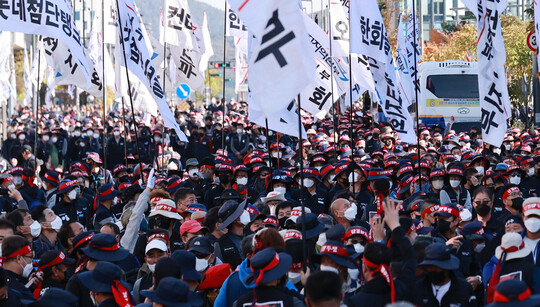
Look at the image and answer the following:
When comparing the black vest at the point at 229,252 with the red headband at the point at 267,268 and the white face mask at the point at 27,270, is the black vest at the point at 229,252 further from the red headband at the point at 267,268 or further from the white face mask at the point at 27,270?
the red headband at the point at 267,268

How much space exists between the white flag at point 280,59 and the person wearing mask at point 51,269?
2200 mm

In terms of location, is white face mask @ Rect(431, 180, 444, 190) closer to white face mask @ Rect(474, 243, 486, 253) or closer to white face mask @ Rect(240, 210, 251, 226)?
white face mask @ Rect(474, 243, 486, 253)

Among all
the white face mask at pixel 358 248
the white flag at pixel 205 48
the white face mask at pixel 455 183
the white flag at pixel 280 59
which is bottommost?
the white face mask at pixel 358 248

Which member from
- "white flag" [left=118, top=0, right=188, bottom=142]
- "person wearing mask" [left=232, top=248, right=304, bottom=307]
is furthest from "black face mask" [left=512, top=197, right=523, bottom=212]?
"white flag" [left=118, top=0, right=188, bottom=142]

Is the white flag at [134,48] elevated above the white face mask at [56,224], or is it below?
above

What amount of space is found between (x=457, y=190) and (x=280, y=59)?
6823mm

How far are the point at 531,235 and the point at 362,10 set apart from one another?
557cm

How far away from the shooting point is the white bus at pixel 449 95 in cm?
3147

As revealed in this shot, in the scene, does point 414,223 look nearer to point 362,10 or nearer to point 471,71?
point 362,10

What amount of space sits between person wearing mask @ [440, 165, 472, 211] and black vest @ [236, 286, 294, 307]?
6390 mm

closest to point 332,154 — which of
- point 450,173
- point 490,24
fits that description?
point 450,173

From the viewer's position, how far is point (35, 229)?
9148mm

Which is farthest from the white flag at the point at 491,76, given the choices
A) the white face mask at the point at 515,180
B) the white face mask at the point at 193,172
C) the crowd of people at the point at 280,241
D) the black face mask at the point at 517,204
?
the white face mask at the point at 193,172

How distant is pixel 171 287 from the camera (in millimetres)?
5797
